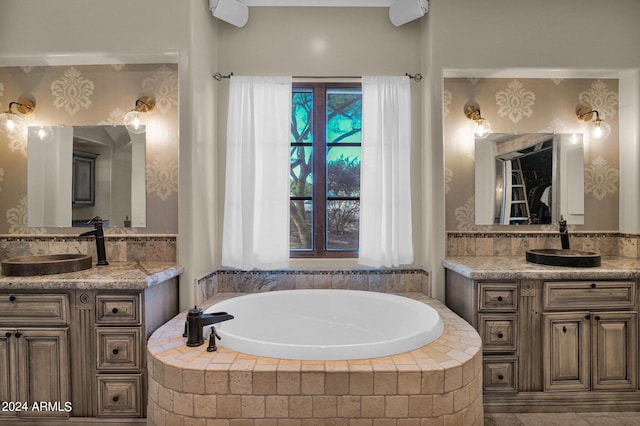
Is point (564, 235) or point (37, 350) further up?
point (564, 235)

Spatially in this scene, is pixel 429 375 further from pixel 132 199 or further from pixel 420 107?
pixel 132 199

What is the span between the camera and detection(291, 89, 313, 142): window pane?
297 centimetres

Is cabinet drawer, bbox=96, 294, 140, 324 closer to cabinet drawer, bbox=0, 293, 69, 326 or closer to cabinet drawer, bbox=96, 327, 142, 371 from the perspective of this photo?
Answer: cabinet drawer, bbox=96, 327, 142, 371

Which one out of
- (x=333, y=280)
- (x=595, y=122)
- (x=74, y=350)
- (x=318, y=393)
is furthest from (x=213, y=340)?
(x=595, y=122)

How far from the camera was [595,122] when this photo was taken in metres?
2.75

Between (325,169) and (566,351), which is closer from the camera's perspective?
(566,351)

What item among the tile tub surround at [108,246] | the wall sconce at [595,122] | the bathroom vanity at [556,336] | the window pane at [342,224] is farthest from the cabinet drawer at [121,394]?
the wall sconce at [595,122]

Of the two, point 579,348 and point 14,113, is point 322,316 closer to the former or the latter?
point 579,348

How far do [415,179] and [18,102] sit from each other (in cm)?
305

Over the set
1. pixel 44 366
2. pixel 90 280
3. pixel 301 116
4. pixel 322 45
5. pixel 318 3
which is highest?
pixel 318 3

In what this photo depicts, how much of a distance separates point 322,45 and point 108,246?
2.23 meters

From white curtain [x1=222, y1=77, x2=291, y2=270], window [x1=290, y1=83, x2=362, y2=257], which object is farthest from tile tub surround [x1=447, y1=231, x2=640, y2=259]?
white curtain [x1=222, y1=77, x2=291, y2=270]

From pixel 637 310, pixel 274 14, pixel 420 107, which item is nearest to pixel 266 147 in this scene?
pixel 274 14

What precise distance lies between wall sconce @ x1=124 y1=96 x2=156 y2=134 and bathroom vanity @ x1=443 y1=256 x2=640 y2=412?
98.5 inches
